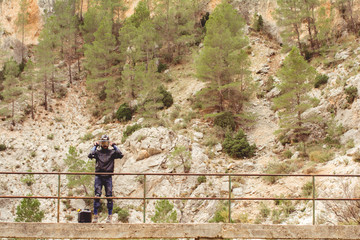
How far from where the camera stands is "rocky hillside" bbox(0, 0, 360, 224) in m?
16.1

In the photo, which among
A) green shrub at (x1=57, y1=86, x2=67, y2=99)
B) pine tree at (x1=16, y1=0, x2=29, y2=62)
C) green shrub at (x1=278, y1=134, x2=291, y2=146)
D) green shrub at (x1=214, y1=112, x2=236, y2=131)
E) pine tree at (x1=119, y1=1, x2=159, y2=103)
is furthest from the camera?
pine tree at (x1=16, y1=0, x2=29, y2=62)

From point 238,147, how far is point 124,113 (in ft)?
39.4

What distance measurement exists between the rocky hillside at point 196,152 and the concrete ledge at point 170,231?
4.38 m

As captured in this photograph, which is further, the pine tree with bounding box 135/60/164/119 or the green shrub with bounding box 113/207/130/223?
the pine tree with bounding box 135/60/164/119

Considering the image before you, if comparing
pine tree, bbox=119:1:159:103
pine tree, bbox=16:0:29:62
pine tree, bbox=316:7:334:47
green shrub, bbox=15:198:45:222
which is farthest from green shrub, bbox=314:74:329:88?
pine tree, bbox=16:0:29:62

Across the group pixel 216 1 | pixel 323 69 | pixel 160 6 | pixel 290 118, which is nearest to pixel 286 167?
pixel 290 118

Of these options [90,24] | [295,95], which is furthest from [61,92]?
[295,95]

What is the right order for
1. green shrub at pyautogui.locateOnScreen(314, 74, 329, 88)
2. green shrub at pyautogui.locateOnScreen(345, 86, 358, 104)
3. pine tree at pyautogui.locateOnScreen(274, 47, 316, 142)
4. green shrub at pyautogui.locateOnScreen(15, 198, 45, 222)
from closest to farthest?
green shrub at pyautogui.locateOnScreen(15, 198, 45, 222) < green shrub at pyautogui.locateOnScreen(345, 86, 358, 104) < pine tree at pyautogui.locateOnScreen(274, 47, 316, 142) < green shrub at pyautogui.locateOnScreen(314, 74, 329, 88)

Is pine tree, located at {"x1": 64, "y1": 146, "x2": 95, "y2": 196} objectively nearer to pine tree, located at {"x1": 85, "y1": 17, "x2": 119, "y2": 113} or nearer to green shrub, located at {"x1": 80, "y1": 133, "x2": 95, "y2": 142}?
green shrub, located at {"x1": 80, "y1": 133, "x2": 95, "y2": 142}

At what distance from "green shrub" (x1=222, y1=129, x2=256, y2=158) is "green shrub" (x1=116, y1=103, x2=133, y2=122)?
10.3 m

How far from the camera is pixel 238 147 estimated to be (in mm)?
22328

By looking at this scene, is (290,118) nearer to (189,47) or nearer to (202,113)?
(202,113)

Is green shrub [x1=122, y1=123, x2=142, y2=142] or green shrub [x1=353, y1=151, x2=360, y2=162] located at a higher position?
green shrub [x1=122, y1=123, x2=142, y2=142]

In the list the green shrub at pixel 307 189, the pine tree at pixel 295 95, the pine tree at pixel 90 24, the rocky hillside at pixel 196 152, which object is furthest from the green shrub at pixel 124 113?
the green shrub at pixel 307 189
